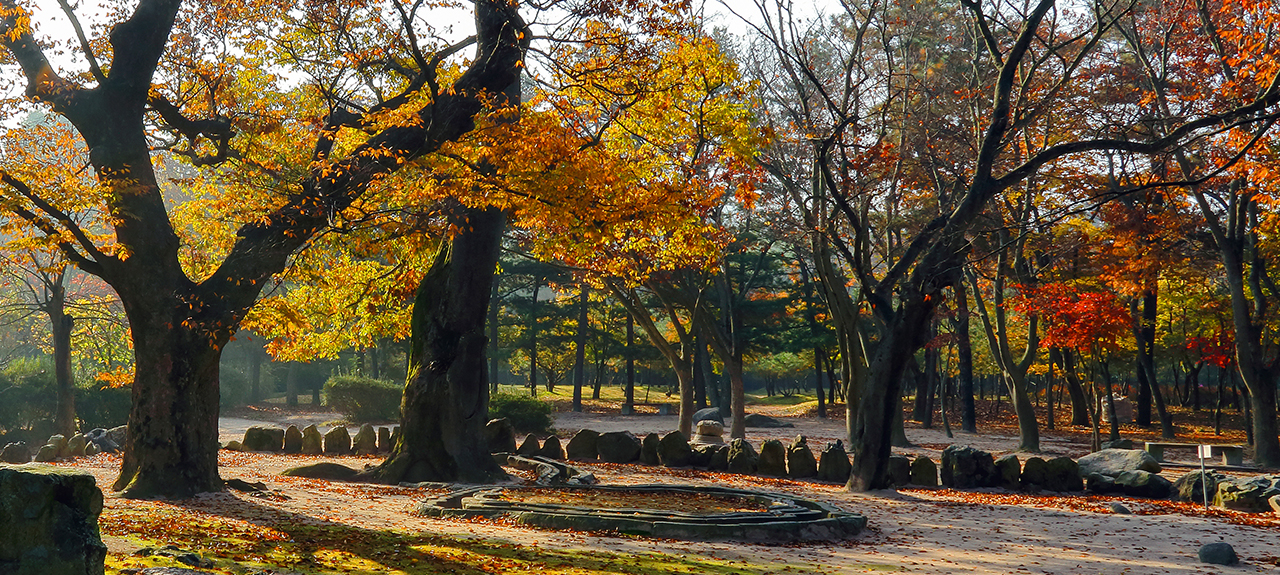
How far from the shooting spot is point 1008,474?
14.2 meters

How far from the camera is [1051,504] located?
40.9 feet

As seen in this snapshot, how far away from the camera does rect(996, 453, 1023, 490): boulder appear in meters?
14.1

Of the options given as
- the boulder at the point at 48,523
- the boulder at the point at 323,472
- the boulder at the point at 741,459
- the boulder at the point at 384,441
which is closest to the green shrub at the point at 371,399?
the boulder at the point at 384,441

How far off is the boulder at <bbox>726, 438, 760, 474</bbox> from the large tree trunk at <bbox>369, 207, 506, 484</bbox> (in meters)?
4.36

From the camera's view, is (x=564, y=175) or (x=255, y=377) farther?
(x=255, y=377)

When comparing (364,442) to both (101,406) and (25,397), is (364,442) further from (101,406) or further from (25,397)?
(25,397)

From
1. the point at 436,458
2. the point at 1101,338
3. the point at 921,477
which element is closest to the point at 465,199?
the point at 436,458

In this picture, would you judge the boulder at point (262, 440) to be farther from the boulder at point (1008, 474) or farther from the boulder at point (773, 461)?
the boulder at point (1008, 474)

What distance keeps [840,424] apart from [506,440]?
18.0m

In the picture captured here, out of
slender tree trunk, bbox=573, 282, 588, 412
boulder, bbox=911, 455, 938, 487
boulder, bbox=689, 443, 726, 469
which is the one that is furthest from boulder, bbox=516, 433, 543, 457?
slender tree trunk, bbox=573, 282, 588, 412

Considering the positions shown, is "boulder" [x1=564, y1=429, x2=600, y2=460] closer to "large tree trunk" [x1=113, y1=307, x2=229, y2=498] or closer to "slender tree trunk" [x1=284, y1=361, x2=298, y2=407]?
"large tree trunk" [x1=113, y1=307, x2=229, y2=498]

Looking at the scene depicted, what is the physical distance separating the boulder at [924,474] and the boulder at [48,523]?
12623mm

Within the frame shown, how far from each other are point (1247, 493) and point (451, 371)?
12056 millimetres

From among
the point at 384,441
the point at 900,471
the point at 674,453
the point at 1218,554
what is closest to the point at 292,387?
the point at 384,441
